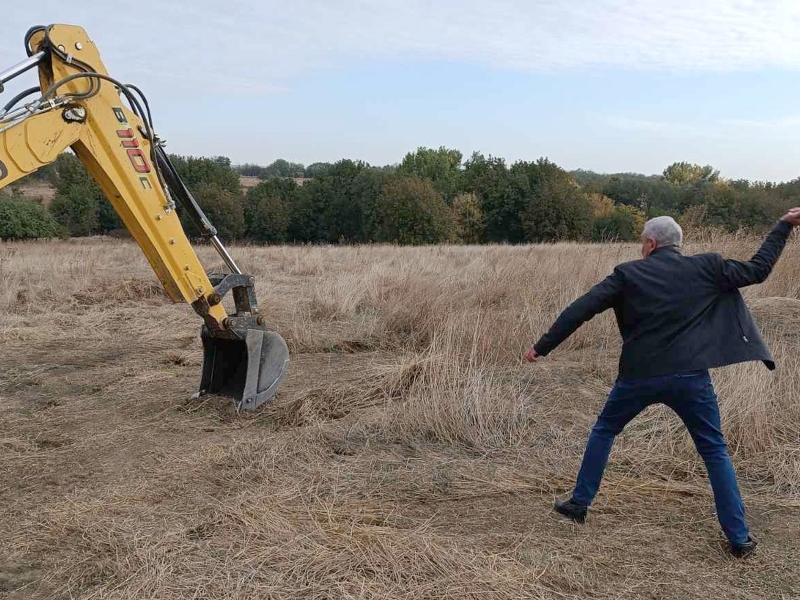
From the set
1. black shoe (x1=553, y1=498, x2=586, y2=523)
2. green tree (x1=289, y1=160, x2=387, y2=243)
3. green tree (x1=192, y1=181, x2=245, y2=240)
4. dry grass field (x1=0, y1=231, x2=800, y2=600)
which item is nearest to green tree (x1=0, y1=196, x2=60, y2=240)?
green tree (x1=192, y1=181, x2=245, y2=240)

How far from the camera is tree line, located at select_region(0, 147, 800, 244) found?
42.8 m

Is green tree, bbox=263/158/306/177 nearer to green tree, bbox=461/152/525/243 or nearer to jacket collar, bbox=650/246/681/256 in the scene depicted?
green tree, bbox=461/152/525/243

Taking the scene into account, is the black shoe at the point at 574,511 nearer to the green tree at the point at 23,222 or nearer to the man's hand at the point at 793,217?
the man's hand at the point at 793,217

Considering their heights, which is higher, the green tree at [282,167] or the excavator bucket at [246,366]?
the green tree at [282,167]

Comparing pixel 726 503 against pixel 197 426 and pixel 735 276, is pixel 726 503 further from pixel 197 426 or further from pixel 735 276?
pixel 197 426

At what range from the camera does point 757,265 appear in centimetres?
Result: 375

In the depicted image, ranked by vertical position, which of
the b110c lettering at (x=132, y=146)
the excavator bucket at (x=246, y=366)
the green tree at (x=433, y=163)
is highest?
the green tree at (x=433, y=163)

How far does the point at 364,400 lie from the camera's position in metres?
6.46

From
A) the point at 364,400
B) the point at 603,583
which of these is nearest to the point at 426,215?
the point at 364,400

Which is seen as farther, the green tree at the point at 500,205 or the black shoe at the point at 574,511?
the green tree at the point at 500,205

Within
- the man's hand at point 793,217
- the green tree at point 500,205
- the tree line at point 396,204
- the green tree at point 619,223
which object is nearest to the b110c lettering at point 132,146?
the man's hand at point 793,217

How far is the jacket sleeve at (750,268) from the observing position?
372 cm

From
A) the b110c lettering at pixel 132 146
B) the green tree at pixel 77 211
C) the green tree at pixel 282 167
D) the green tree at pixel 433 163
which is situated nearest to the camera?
the b110c lettering at pixel 132 146

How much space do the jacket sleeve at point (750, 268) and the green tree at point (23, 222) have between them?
126ft
